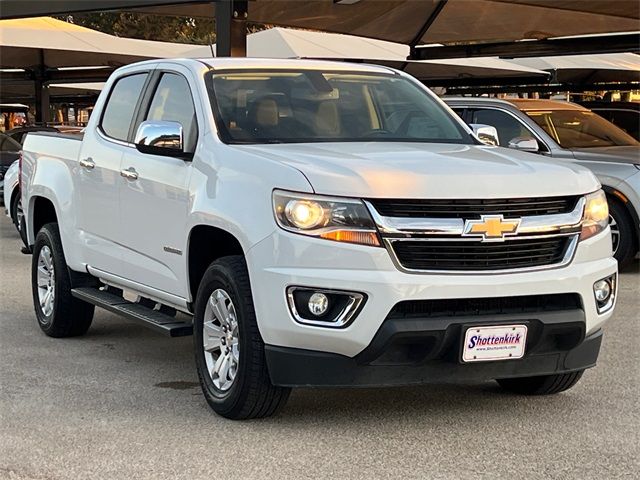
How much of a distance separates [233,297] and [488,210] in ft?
4.19

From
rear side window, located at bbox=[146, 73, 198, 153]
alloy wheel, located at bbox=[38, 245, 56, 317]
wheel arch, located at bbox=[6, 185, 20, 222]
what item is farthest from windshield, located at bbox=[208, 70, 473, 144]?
wheel arch, located at bbox=[6, 185, 20, 222]

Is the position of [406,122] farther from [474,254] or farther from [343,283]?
[343,283]

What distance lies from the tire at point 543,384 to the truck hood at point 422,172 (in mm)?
1060

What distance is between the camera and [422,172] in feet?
15.8

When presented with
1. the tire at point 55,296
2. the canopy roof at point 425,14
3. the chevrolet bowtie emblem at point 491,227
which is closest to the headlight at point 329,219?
the chevrolet bowtie emblem at point 491,227

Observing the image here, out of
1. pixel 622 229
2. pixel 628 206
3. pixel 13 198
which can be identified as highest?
pixel 628 206

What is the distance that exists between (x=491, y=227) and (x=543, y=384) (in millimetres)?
1317

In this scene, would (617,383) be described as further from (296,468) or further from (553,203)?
(296,468)

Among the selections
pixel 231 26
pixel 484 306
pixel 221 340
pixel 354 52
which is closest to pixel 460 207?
pixel 484 306

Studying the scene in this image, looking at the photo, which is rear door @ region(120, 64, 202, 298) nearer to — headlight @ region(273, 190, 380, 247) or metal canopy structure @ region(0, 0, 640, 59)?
headlight @ region(273, 190, 380, 247)

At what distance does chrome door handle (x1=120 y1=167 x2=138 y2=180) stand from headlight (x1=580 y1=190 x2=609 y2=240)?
258 centimetres

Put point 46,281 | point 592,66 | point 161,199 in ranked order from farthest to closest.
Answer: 1. point 592,66
2. point 46,281
3. point 161,199

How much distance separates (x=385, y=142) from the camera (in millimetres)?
5797

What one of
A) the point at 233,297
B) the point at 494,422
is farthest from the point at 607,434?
the point at 233,297
